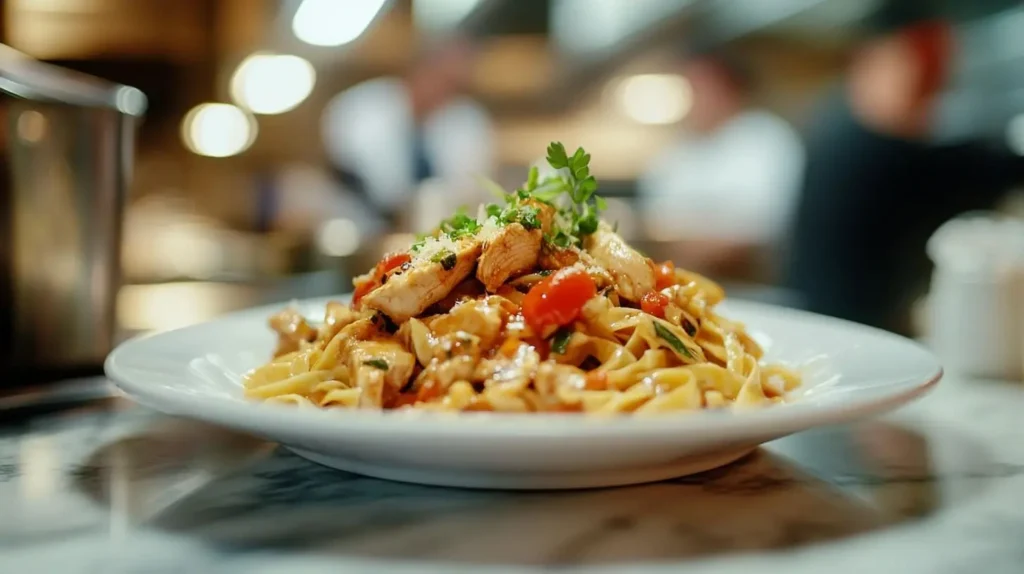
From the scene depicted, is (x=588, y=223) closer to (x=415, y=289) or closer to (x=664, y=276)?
(x=664, y=276)

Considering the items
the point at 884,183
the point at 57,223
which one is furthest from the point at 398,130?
the point at 57,223

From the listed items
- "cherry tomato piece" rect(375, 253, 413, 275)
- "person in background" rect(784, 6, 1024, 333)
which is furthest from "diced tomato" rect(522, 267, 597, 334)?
"person in background" rect(784, 6, 1024, 333)

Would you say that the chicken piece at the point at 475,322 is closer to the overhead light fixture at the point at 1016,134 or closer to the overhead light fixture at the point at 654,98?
the overhead light fixture at the point at 1016,134

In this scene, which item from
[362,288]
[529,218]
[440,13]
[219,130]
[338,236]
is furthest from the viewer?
[338,236]

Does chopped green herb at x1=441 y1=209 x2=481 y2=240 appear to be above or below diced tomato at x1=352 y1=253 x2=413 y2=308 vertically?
above

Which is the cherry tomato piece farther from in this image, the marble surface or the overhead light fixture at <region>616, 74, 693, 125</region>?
the overhead light fixture at <region>616, 74, 693, 125</region>

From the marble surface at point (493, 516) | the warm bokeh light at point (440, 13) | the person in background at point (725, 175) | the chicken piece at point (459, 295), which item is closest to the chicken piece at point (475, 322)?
the chicken piece at point (459, 295)
